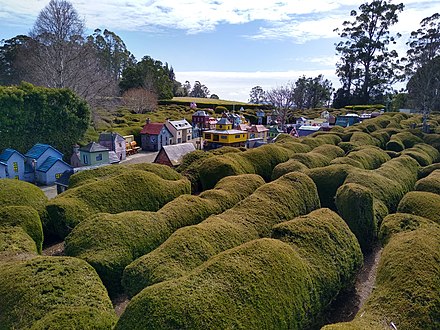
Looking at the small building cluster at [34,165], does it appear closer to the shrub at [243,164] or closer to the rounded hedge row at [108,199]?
the rounded hedge row at [108,199]

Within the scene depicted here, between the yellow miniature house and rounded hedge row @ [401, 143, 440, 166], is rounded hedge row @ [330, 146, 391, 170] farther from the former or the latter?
the yellow miniature house

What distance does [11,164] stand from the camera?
2420 centimetres

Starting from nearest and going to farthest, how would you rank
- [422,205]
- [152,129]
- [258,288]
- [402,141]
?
[258,288] < [422,205] < [402,141] < [152,129]

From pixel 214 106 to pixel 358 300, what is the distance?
64.9m

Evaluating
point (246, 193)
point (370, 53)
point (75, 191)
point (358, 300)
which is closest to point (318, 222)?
point (358, 300)

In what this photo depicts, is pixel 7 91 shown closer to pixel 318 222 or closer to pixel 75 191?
pixel 75 191

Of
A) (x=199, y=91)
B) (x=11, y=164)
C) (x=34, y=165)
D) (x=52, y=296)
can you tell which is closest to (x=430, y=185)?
(x=52, y=296)

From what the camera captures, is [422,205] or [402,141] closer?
[422,205]

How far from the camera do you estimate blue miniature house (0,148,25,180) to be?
23.7 m

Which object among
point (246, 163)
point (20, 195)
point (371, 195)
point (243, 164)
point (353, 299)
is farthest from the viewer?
point (246, 163)

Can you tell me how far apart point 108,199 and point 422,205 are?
1241 cm

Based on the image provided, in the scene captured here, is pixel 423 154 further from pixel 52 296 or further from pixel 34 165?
pixel 34 165

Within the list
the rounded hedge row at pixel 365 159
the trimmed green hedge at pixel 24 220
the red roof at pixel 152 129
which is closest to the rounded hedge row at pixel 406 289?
the rounded hedge row at pixel 365 159

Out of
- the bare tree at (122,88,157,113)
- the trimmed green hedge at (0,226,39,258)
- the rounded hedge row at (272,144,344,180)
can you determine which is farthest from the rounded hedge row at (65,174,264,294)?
the bare tree at (122,88,157,113)
